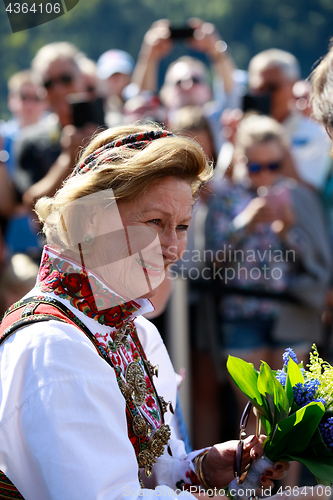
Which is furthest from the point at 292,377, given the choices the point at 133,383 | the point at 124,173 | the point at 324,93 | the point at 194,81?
the point at 194,81

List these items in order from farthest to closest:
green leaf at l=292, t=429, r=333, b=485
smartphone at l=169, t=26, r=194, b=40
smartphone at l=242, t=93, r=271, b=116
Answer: smartphone at l=169, t=26, r=194, b=40 < smartphone at l=242, t=93, r=271, b=116 < green leaf at l=292, t=429, r=333, b=485

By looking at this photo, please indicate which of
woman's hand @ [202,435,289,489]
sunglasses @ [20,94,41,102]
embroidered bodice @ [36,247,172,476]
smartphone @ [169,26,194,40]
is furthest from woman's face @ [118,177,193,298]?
sunglasses @ [20,94,41,102]

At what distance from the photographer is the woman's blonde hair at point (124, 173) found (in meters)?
1.60

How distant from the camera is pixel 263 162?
3645 millimetres

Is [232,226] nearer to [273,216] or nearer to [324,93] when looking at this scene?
[273,216]

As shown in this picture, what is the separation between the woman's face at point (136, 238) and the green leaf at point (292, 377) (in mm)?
467

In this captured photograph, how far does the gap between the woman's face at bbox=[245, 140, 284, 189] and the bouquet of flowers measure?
7.00ft

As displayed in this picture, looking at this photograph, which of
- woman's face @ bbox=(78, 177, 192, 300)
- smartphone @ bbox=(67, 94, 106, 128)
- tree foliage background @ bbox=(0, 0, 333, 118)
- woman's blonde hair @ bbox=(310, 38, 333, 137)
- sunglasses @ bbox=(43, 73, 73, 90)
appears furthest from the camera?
tree foliage background @ bbox=(0, 0, 333, 118)

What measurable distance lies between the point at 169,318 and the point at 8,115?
13.2ft

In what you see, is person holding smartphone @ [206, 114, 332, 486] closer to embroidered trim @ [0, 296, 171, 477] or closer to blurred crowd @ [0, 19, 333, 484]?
blurred crowd @ [0, 19, 333, 484]

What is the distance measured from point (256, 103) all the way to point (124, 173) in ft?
9.49

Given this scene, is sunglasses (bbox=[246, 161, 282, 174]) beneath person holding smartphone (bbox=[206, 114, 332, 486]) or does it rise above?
above

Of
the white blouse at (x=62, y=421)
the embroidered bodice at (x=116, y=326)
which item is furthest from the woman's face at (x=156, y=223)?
the white blouse at (x=62, y=421)

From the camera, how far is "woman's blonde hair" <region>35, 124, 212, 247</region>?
1.60 meters
